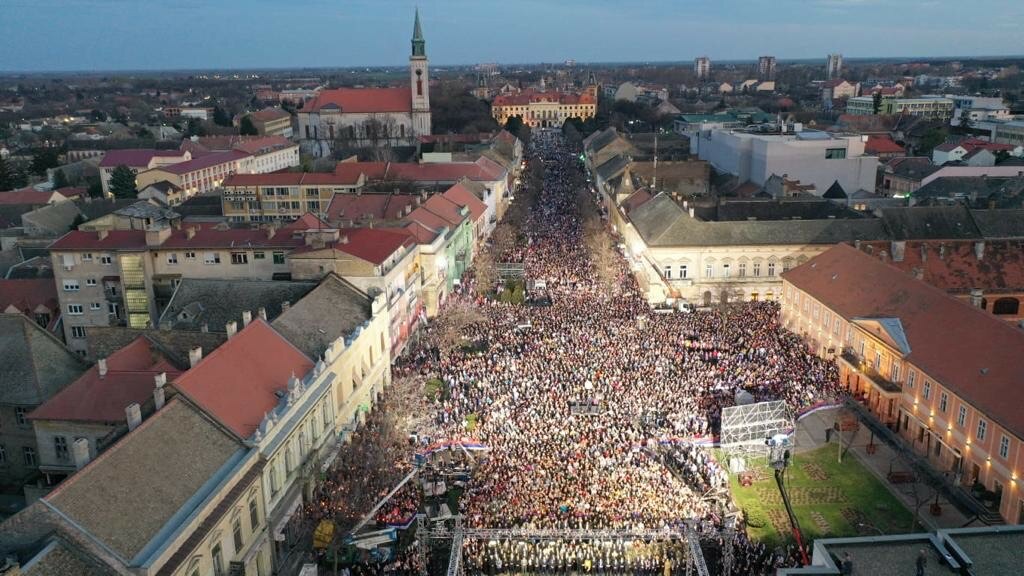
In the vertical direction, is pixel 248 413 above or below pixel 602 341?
above

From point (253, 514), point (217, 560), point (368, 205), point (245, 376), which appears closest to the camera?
point (217, 560)

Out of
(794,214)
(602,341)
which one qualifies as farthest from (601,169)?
(602,341)

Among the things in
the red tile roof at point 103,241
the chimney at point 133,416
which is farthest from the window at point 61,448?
the red tile roof at point 103,241

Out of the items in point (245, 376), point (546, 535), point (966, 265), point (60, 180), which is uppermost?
point (245, 376)

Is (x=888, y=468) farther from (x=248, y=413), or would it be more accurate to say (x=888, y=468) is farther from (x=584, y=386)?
(x=248, y=413)

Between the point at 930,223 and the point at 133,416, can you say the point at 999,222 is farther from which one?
the point at 133,416

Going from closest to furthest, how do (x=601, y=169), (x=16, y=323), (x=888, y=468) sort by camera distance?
(x=888, y=468) → (x=16, y=323) → (x=601, y=169)

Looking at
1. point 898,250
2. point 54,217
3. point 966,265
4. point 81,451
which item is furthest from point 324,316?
point 54,217
